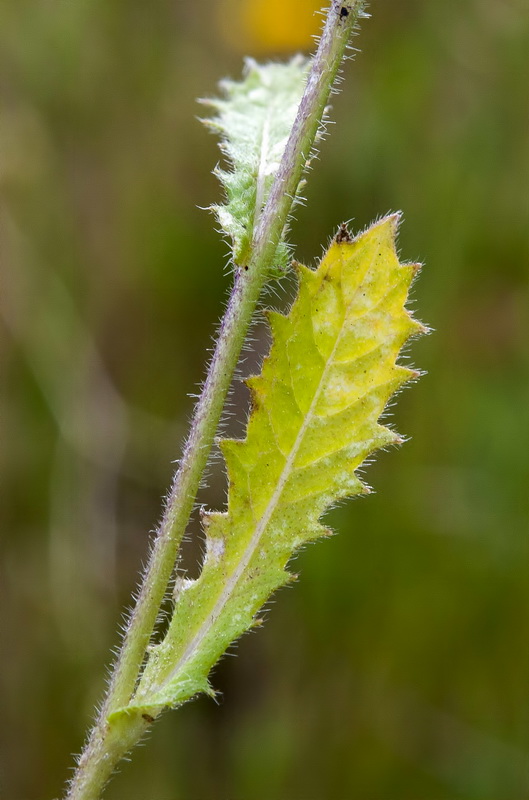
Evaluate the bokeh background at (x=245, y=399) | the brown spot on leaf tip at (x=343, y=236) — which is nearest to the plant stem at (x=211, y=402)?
the brown spot on leaf tip at (x=343, y=236)

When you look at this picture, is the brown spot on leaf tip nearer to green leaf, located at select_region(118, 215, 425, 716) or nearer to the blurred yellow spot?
green leaf, located at select_region(118, 215, 425, 716)

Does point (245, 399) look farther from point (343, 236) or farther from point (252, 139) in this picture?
point (343, 236)

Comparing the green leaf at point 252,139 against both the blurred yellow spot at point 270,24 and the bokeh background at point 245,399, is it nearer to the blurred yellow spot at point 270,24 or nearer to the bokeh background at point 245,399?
the bokeh background at point 245,399

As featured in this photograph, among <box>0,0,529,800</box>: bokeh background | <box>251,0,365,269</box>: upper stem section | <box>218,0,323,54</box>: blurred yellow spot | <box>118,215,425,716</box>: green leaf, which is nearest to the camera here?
<box>251,0,365,269</box>: upper stem section

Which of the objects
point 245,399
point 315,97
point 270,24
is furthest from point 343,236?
point 270,24

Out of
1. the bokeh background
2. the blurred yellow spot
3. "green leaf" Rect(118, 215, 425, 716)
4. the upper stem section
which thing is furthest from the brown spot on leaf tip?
the blurred yellow spot
